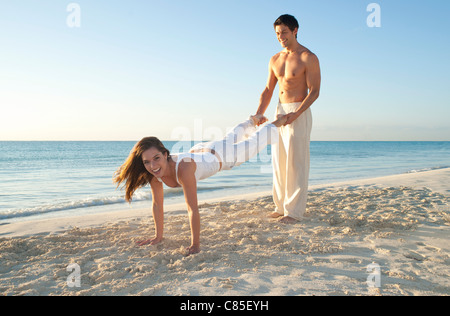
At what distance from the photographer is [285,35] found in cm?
389

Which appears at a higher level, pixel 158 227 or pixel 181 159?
pixel 181 159

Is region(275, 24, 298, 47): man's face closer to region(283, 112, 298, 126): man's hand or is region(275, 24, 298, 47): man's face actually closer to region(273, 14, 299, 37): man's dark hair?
region(273, 14, 299, 37): man's dark hair

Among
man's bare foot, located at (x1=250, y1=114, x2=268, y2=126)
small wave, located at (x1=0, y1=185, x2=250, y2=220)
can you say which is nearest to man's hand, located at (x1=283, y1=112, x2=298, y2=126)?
man's bare foot, located at (x1=250, y1=114, x2=268, y2=126)

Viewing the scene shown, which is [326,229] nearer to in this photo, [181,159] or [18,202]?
[181,159]

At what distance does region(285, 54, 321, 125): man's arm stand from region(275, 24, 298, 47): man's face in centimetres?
33

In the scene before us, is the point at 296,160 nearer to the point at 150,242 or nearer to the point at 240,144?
the point at 240,144

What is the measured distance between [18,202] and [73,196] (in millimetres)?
1141

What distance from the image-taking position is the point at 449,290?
83.2 inches

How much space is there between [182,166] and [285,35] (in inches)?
86.7

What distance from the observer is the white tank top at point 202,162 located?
3055 millimetres

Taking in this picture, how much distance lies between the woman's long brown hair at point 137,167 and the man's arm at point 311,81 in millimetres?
1802

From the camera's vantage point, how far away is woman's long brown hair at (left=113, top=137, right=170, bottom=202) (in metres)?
2.94
